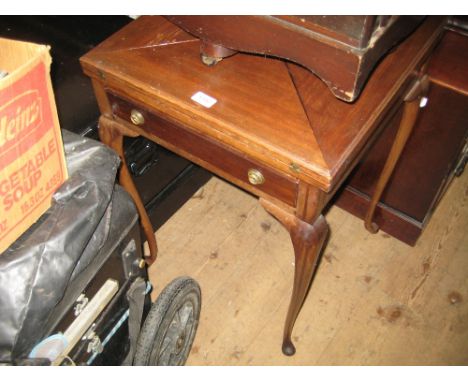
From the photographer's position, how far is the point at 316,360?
142 centimetres

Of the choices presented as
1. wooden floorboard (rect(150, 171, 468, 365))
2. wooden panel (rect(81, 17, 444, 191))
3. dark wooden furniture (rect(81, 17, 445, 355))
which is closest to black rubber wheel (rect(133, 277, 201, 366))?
wooden floorboard (rect(150, 171, 468, 365))

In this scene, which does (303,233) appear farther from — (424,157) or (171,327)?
(424,157)

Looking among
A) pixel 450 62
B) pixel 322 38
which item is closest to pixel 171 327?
pixel 322 38

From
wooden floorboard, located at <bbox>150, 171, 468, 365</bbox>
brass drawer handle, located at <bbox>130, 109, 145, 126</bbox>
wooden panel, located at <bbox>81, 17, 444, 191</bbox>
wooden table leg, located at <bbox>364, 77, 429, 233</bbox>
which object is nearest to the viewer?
wooden panel, located at <bbox>81, 17, 444, 191</bbox>

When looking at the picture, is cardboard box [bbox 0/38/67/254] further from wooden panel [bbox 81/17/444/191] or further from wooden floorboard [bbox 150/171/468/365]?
Answer: wooden floorboard [bbox 150/171/468/365]

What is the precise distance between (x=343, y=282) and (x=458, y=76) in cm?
73

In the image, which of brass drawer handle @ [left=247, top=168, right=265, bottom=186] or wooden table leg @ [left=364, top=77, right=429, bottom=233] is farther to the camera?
wooden table leg @ [left=364, top=77, right=429, bottom=233]

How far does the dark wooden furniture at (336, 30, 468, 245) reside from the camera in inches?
49.6

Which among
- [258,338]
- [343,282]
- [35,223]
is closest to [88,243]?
[35,223]

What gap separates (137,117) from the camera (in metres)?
1.08

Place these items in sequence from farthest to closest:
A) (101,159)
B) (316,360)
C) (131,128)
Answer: (316,360), (131,128), (101,159)
